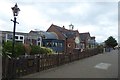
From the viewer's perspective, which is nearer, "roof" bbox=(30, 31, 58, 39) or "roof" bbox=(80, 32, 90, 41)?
"roof" bbox=(30, 31, 58, 39)

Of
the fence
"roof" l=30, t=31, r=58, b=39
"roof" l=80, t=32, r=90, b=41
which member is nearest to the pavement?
the fence

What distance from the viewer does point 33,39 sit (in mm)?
41812

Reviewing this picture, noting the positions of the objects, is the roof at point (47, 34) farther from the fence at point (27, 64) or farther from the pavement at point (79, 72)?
the pavement at point (79, 72)

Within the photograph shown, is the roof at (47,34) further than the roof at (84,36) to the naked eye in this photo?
No

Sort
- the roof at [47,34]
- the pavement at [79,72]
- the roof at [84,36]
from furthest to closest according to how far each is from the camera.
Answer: the roof at [84,36], the roof at [47,34], the pavement at [79,72]

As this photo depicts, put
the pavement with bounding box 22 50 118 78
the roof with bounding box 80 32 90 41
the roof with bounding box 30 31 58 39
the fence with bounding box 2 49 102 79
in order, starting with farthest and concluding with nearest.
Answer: the roof with bounding box 80 32 90 41 < the roof with bounding box 30 31 58 39 < the pavement with bounding box 22 50 118 78 < the fence with bounding box 2 49 102 79

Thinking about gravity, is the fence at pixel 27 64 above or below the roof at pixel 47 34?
below

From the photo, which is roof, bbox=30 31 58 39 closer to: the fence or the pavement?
the fence

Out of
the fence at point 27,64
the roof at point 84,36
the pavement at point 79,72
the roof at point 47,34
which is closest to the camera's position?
the fence at point 27,64

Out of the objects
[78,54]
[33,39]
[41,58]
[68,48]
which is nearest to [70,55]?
[78,54]

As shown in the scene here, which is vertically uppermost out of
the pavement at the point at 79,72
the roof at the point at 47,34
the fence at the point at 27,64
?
the roof at the point at 47,34

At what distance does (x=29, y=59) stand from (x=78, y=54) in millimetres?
13153

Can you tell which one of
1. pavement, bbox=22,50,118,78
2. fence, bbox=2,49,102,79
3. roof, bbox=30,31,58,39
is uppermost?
roof, bbox=30,31,58,39

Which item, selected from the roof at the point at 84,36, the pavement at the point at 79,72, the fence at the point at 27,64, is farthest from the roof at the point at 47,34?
the pavement at the point at 79,72
